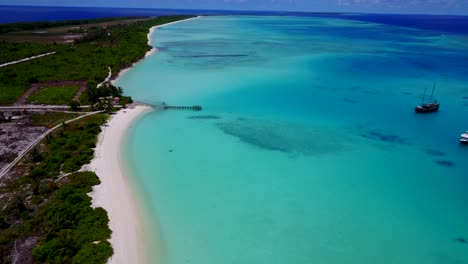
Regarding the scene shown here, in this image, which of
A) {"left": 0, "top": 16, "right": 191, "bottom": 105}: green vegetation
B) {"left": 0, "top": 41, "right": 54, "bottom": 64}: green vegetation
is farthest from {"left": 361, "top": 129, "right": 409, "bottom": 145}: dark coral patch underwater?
{"left": 0, "top": 41, "right": 54, "bottom": 64}: green vegetation

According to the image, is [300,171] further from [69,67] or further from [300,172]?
[69,67]

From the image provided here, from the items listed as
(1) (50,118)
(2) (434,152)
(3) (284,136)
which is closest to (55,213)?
(1) (50,118)

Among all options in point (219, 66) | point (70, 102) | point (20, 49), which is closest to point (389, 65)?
point (219, 66)

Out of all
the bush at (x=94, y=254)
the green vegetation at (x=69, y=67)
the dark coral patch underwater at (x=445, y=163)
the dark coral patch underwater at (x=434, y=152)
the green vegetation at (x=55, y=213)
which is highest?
the green vegetation at (x=69, y=67)

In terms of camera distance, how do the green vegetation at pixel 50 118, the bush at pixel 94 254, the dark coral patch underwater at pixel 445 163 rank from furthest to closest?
1. the green vegetation at pixel 50 118
2. the dark coral patch underwater at pixel 445 163
3. the bush at pixel 94 254

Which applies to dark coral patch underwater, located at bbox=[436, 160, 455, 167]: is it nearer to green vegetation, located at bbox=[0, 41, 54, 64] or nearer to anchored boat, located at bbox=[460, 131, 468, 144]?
anchored boat, located at bbox=[460, 131, 468, 144]

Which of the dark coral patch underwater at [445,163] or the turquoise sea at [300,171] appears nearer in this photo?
the turquoise sea at [300,171]

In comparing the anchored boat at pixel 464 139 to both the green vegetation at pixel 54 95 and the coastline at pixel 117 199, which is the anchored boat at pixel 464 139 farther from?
the green vegetation at pixel 54 95

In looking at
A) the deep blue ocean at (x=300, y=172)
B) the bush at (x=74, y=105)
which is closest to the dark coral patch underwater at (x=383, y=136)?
the deep blue ocean at (x=300, y=172)
